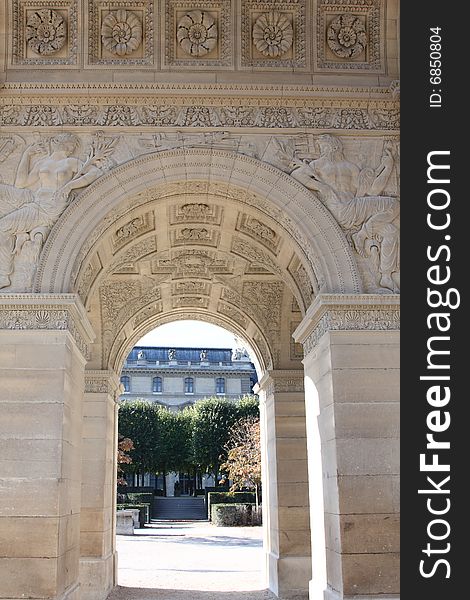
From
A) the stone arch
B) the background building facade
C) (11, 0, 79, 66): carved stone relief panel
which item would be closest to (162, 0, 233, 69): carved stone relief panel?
(11, 0, 79, 66): carved stone relief panel

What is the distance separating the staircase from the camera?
59.4 m

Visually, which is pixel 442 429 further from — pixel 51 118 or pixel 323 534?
pixel 51 118

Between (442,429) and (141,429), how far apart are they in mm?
54124

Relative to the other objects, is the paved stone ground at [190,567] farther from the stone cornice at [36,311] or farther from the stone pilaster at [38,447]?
the stone cornice at [36,311]

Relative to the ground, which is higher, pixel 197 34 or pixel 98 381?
pixel 197 34

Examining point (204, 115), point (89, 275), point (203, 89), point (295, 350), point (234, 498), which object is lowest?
point (234, 498)

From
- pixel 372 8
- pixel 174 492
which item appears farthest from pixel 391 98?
pixel 174 492

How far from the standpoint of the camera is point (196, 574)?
2239cm

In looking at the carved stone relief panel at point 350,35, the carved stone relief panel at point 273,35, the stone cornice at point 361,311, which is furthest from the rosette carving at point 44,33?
the stone cornice at point 361,311

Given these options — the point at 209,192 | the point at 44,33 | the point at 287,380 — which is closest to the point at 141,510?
the point at 287,380

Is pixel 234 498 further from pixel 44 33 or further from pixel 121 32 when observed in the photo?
pixel 44 33

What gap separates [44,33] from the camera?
43.5 feet

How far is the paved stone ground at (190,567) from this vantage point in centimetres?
1842

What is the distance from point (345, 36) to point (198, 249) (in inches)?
222
